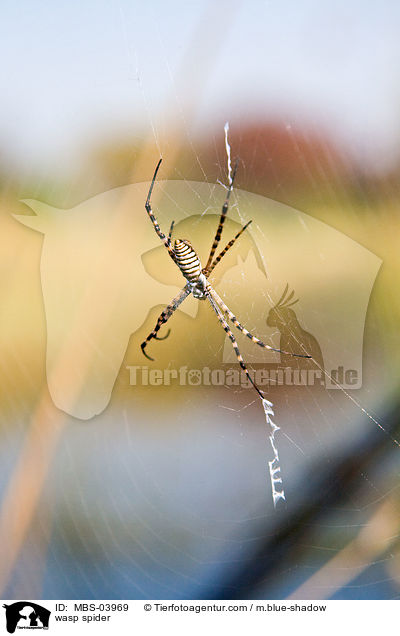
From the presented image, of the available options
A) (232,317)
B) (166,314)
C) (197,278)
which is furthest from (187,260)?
(166,314)

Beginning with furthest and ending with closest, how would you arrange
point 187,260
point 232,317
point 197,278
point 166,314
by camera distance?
1. point 166,314
2. point 232,317
3. point 197,278
4. point 187,260

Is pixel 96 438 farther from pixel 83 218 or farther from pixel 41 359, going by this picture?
pixel 83 218

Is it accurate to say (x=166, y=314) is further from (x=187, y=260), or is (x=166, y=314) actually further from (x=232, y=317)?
(x=187, y=260)

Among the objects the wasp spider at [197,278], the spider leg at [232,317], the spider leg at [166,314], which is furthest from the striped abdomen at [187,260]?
the spider leg at [166,314]

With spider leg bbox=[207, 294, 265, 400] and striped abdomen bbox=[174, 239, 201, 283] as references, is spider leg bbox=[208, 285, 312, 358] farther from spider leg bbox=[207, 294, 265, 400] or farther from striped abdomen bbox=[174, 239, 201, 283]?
striped abdomen bbox=[174, 239, 201, 283]

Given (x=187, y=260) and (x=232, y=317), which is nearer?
(x=187, y=260)

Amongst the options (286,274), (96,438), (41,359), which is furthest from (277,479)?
(41,359)

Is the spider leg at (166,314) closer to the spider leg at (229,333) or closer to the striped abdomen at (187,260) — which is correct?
the spider leg at (229,333)
